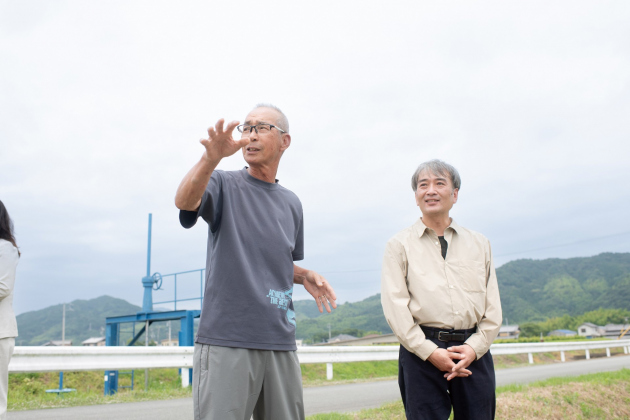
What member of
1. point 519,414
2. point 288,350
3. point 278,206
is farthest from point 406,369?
point 519,414

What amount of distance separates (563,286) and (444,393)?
165 metres

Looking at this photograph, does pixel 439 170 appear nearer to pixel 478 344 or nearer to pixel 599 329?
pixel 478 344

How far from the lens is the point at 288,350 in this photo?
8.10 feet

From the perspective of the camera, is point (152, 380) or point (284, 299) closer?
point (284, 299)

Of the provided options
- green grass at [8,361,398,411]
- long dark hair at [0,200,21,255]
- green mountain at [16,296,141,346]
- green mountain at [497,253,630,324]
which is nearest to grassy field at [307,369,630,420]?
long dark hair at [0,200,21,255]

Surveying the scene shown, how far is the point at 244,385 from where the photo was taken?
226cm

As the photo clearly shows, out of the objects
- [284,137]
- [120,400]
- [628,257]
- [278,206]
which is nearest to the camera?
[278,206]

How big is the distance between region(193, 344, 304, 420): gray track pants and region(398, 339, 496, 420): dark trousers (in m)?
0.90

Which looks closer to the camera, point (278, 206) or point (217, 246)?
point (217, 246)

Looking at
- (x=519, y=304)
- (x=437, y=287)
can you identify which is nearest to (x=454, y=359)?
(x=437, y=287)

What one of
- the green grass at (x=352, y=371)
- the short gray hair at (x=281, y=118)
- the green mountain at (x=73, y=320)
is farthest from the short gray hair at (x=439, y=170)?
the green mountain at (x=73, y=320)

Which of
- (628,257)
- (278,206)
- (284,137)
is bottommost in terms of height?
(278,206)

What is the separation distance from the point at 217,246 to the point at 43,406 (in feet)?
17.9

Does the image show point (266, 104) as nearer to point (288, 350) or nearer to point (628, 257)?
point (288, 350)
